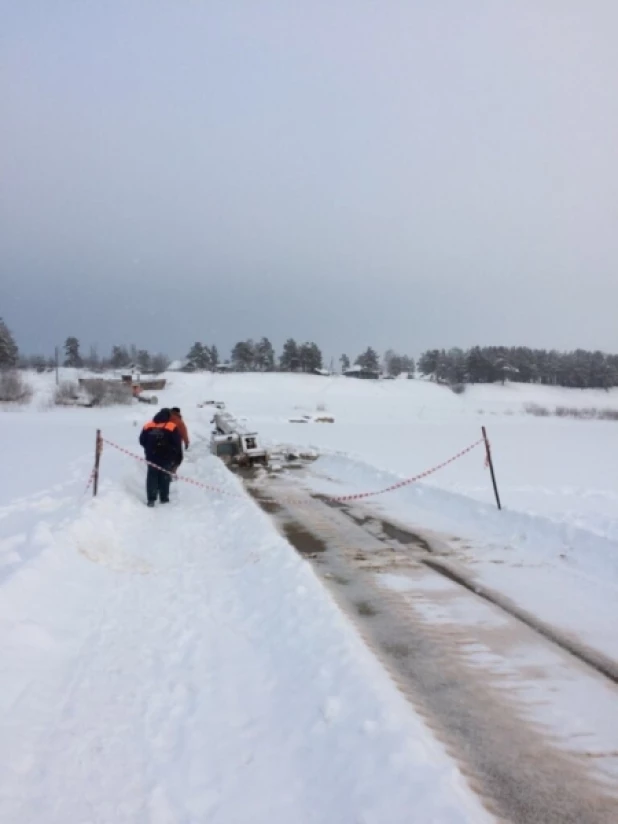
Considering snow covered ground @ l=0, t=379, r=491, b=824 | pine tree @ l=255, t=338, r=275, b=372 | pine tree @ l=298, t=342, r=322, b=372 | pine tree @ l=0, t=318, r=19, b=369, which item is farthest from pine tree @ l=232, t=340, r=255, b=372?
snow covered ground @ l=0, t=379, r=491, b=824

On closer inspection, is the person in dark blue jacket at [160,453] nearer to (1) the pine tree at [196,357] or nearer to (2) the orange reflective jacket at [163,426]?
(2) the orange reflective jacket at [163,426]

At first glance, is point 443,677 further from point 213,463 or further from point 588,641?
point 213,463

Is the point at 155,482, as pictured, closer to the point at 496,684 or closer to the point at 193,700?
the point at 193,700

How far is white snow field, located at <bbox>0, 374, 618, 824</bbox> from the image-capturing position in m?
2.83

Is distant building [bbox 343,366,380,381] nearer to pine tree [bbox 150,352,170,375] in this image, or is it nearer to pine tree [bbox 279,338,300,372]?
pine tree [bbox 279,338,300,372]

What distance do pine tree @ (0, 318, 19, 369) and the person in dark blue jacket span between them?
67.9 meters

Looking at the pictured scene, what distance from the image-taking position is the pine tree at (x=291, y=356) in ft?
351

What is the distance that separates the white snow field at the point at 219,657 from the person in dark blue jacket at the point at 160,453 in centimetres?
43

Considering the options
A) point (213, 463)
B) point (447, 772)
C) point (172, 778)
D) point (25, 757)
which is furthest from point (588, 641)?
point (213, 463)

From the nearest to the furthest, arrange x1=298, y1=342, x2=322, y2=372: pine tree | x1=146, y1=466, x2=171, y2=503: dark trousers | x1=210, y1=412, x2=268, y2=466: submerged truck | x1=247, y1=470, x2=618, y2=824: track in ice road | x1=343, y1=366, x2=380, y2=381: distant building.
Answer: x1=247, y1=470, x2=618, y2=824: track in ice road → x1=146, y1=466, x2=171, y2=503: dark trousers → x1=210, y1=412, x2=268, y2=466: submerged truck → x1=298, y1=342, x2=322, y2=372: pine tree → x1=343, y1=366, x2=380, y2=381: distant building

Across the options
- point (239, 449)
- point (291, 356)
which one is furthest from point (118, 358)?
point (239, 449)

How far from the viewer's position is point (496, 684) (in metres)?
3.95

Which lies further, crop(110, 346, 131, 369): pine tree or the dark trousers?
crop(110, 346, 131, 369): pine tree

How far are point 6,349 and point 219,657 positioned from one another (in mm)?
78900
